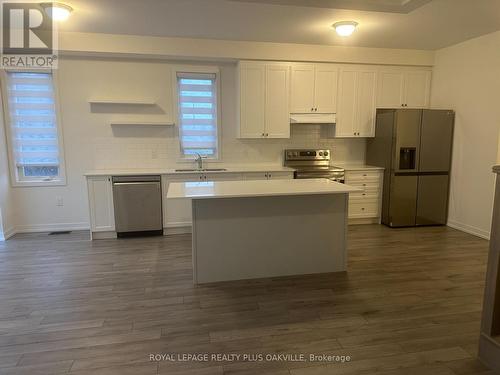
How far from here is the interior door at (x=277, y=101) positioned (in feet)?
16.6

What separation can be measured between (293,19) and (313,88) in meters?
1.49

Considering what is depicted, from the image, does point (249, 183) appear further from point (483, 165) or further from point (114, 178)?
point (483, 165)

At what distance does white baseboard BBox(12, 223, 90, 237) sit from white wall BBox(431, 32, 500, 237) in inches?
227

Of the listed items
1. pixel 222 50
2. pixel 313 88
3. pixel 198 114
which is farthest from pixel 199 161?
pixel 313 88

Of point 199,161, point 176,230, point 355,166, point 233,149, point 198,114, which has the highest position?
point 198,114

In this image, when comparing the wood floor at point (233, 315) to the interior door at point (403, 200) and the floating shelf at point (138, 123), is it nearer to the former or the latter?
the interior door at point (403, 200)

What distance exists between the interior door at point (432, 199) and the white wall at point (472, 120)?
13cm

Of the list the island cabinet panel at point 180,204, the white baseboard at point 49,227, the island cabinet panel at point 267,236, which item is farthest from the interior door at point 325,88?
the white baseboard at point 49,227

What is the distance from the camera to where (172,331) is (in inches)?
96.5

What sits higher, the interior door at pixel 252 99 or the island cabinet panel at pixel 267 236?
the interior door at pixel 252 99

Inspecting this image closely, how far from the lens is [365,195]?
17.6 feet

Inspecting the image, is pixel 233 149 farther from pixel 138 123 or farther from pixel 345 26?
pixel 345 26

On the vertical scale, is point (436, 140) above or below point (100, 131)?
below

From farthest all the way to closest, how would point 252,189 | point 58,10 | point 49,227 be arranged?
point 49,227, point 58,10, point 252,189
